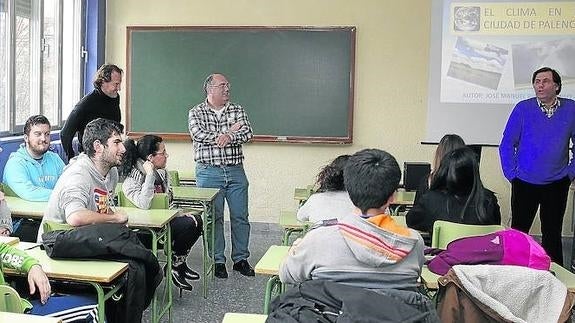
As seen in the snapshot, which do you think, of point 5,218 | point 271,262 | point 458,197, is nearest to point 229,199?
point 5,218

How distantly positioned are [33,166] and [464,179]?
2.82m

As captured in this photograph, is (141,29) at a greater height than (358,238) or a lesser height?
greater

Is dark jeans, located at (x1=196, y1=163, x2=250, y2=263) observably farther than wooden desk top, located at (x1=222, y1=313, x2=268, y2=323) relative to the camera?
Yes

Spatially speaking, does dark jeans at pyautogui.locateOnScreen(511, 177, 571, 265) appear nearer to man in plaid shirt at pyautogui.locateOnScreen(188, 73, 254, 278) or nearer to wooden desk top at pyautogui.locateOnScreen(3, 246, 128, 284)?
man in plaid shirt at pyautogui.locateOnScreen(188, 73, 254, 278)

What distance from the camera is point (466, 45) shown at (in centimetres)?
595

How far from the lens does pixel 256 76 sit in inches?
249

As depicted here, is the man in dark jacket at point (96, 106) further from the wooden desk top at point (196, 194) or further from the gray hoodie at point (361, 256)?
the gray hoodie at point (361, 256)

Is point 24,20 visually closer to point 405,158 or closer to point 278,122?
point 278,122

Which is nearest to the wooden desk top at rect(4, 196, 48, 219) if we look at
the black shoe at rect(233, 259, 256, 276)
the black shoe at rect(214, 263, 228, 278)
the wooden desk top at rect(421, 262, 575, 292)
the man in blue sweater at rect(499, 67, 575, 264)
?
the black shoe at rect(214, 263, 228, 278)

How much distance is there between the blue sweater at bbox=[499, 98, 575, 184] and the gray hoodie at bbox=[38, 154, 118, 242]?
290cm

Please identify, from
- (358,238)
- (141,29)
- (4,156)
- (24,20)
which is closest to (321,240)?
(358,238)

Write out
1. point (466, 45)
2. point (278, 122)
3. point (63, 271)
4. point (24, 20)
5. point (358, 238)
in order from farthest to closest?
point (278, 122), point (466, 45), point (24, 20), point (63, 271), point (358, 238)

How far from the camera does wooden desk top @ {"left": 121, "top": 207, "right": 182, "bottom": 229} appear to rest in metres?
3.67

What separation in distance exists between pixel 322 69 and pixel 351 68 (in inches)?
10.9
